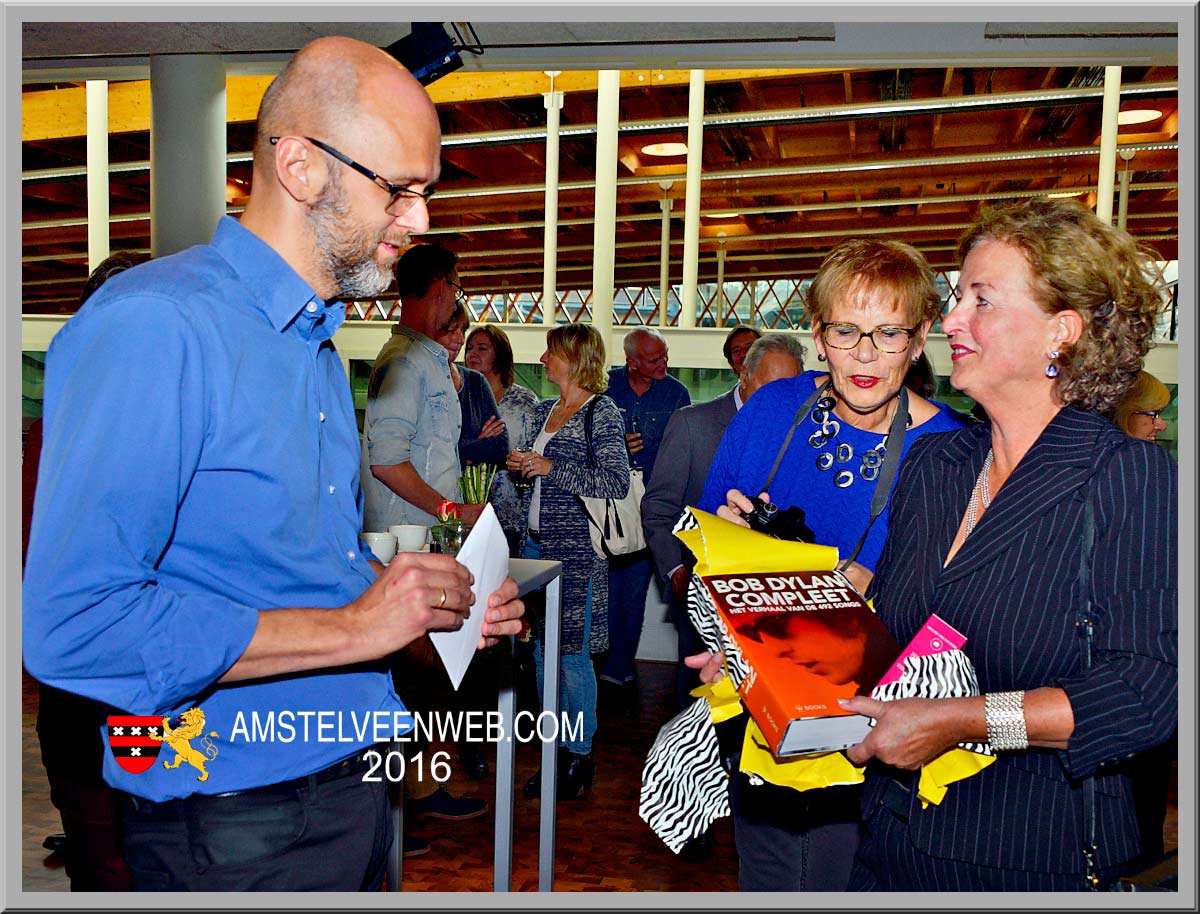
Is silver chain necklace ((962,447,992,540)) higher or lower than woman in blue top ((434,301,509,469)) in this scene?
lower

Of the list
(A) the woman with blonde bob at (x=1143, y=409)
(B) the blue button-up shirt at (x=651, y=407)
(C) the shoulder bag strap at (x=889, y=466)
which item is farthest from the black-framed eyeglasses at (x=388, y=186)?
(B) the blue button-up shirt at (x=651, y=407)

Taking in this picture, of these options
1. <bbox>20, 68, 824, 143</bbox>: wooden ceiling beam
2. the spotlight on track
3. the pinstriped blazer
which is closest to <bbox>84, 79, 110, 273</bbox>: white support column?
<bbox>20, 68, 824, 143</bbox>: wooden ceiling beam

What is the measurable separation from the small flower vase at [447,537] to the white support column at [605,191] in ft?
15.1

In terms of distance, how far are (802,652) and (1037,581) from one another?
1.13 ft

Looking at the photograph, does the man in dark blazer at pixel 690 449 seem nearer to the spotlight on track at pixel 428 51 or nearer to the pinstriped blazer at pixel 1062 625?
the spotlight on track at pixel 428 51

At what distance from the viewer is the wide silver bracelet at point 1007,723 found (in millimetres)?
1244

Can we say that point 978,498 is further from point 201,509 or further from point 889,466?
point 201,509

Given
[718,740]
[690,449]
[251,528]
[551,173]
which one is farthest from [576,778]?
[551,173]

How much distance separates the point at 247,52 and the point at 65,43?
0.70 metres

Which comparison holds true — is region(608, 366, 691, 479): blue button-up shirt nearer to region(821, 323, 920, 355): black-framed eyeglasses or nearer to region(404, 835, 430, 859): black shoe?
region(404, 835, 430, 859): black shoe

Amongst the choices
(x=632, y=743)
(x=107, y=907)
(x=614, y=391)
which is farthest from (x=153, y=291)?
(x=614, y=391)

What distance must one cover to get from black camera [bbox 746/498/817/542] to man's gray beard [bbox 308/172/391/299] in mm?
733

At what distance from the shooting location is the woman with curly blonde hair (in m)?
1.23

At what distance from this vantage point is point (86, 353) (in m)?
0.98
